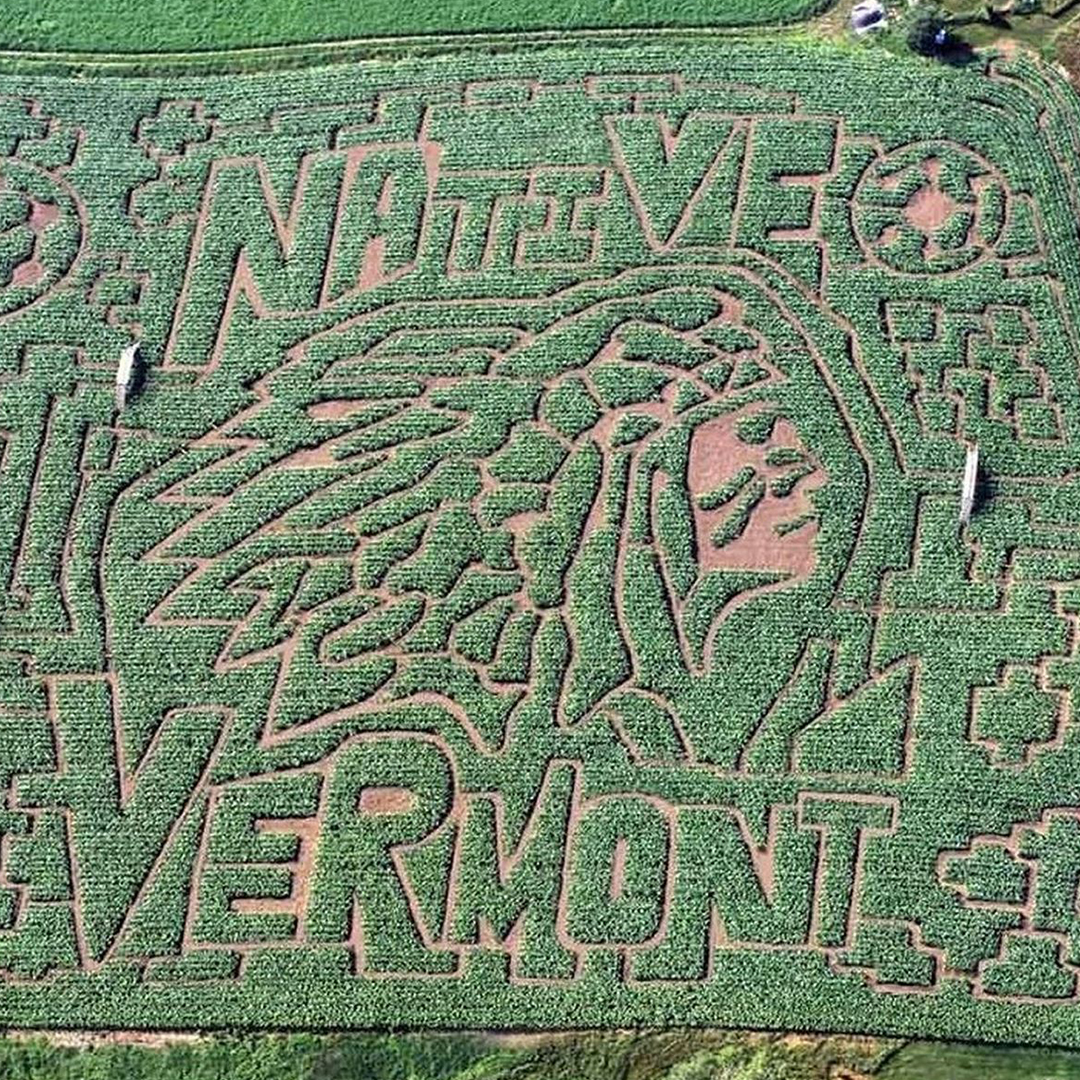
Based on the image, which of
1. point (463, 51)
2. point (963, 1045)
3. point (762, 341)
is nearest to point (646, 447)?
point (762, 341)

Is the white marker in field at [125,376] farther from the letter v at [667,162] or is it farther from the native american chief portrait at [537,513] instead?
the letter v at [667,162]

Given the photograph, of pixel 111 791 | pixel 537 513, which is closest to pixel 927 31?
pixel 537 513

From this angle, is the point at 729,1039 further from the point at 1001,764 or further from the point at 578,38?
the point at 578,38

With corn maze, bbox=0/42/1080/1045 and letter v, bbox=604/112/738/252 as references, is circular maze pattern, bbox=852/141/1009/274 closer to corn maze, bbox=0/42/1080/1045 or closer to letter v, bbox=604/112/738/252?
corn maze, bbox=0/42/1080/1045

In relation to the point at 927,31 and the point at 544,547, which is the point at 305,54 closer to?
the point at 544,547

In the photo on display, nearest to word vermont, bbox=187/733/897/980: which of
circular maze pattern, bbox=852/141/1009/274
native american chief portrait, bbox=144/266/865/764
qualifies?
native american chief portrait, bbox=144/266/865/764
